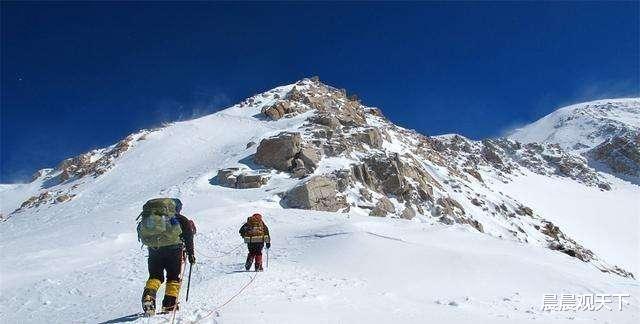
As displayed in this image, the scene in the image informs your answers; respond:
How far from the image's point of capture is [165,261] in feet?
28.3

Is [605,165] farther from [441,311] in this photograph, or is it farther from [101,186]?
[441,311]

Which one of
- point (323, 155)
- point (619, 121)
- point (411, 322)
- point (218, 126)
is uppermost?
point (619, 121)

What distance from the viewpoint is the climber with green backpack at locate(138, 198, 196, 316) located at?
8406mm

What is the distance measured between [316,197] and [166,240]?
25.2 m

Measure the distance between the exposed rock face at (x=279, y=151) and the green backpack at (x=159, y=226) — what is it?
31602mm

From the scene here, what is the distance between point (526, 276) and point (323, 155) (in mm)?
30159

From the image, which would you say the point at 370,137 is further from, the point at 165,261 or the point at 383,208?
the point at 165,261

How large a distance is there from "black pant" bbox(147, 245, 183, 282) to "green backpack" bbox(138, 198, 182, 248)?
0.11 meters

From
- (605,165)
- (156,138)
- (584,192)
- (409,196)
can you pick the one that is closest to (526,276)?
(409,196)

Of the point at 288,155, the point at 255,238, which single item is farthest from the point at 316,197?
the point at 255,238

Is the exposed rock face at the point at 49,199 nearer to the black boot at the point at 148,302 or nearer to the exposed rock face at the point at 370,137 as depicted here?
the exposed rock face at the point at 370,137

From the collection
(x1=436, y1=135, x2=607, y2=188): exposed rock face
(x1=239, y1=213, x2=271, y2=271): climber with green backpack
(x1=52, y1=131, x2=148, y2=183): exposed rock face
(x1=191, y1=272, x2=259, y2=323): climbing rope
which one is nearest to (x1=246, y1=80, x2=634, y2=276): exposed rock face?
(x1=52, y1=131, x2=148, y2=183): exposed rock face

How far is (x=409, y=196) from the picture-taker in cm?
4169

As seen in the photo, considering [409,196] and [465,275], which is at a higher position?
[409,196]
